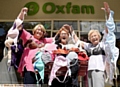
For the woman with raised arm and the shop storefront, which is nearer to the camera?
the woman with raised arm

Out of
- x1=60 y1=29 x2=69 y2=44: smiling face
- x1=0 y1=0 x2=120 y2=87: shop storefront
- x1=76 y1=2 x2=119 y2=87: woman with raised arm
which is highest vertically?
x1=0 y1=0 x2=120 y2=87: shop storefront

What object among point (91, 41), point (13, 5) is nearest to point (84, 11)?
point (13, 5)

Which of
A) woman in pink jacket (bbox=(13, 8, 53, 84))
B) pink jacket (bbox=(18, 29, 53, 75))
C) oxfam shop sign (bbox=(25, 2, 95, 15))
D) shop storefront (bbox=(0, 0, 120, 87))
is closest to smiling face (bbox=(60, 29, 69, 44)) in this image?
woman in pink jacket (bbox=(13, 8, 53, 84))

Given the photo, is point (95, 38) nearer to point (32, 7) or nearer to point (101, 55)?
point (101, 55)

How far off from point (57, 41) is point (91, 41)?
47 cm

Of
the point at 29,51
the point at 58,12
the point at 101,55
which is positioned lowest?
the point at 101,55

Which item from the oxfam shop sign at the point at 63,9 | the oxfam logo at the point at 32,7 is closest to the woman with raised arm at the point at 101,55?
the oxfam shop sign at the point at 63,9

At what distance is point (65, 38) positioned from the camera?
3.54 m

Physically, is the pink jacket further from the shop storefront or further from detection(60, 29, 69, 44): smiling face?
the shop storefront

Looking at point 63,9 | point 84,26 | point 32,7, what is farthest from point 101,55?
point 32,7

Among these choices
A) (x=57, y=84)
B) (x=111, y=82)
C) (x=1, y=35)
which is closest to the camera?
(x=57, y=84)

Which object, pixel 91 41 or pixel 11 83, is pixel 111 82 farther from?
pixel 11 83

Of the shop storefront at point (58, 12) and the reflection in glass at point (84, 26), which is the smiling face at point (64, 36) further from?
the shop storefront at point (58, 12)

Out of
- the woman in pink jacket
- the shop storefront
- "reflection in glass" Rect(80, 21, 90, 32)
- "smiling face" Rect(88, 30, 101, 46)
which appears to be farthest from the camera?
the shop storefront
